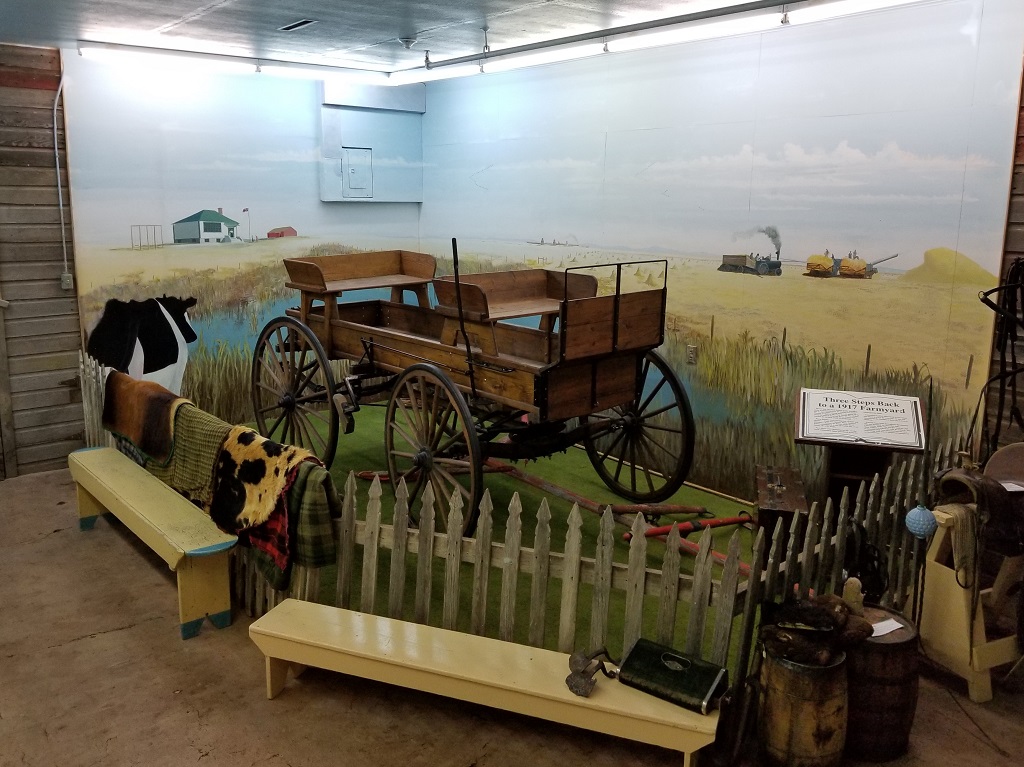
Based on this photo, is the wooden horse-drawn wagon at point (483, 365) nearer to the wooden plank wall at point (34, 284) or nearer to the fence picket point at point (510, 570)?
the fence picket point at point (510, 570)

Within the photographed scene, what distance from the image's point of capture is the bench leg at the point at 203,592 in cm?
434

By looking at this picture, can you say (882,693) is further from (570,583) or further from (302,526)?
(302,526)

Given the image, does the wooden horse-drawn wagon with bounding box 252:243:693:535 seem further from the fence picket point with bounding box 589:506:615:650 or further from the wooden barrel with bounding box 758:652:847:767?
the wooden barrel with bounding box 758:652:847:767

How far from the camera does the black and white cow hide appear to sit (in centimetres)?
721

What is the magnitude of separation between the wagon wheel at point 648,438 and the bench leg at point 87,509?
10.9ft

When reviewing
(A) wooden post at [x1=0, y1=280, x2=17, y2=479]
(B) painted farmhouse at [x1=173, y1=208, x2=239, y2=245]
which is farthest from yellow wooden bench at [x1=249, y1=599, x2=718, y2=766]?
(B) painted farmhouse at [x1=173, y1=208, x2=239, y2=245]

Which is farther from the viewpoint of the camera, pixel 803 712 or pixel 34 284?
pixel 34 284

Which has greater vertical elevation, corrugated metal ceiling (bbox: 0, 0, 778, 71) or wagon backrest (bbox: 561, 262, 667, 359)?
corrugated metal ceiling (bbox: 0, 0, 778, 71)

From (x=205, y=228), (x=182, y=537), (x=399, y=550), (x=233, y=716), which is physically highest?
(x=205, y=228)

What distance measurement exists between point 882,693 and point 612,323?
240cm

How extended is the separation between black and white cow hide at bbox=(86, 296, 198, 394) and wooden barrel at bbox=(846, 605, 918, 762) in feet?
20.3

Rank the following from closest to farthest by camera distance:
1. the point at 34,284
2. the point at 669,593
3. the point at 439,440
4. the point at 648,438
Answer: the point at 669,593
the point at 439,440
the point at 648,438
the point at 34,284

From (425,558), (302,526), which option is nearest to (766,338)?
(425,558)

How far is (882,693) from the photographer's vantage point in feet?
11.1
